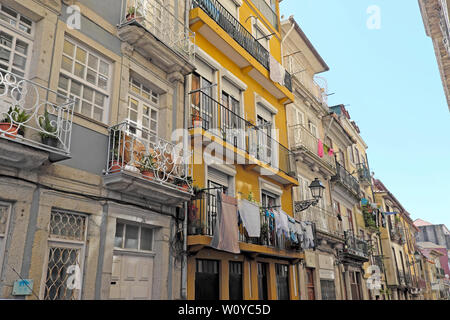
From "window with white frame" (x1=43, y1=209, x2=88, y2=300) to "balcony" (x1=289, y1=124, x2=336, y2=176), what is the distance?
10.3m

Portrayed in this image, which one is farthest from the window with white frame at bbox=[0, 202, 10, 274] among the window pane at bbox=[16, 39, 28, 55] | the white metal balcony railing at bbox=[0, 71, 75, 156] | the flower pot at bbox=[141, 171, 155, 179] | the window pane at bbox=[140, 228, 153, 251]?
the window pane at bbox=[140, 228, 153, 251]

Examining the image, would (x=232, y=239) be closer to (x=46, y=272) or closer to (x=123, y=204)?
(x=123, y=204)

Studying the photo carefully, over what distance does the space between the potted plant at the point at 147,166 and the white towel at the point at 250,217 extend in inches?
120

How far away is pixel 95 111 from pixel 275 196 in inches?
307

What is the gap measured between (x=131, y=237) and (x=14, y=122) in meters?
3.40

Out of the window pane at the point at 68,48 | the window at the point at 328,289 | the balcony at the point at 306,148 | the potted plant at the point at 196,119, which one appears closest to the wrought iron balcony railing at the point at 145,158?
the potted plant at the point at 196,119

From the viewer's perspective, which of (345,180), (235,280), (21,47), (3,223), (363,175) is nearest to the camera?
(3,223)

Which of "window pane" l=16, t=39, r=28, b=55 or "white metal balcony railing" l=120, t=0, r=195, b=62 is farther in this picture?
"white metal balcony railing" l=120, t=0, r=195, b=62

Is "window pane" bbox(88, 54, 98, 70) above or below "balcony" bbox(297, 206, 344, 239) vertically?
above

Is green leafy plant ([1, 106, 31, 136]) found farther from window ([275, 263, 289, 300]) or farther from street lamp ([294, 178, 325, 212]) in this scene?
street lamp ([294, 178, 325, 212])

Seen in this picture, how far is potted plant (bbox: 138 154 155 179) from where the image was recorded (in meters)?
7.63

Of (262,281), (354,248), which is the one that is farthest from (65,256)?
(354,248)

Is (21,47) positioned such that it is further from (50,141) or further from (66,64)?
(50,141)

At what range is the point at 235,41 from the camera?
40.5ft
